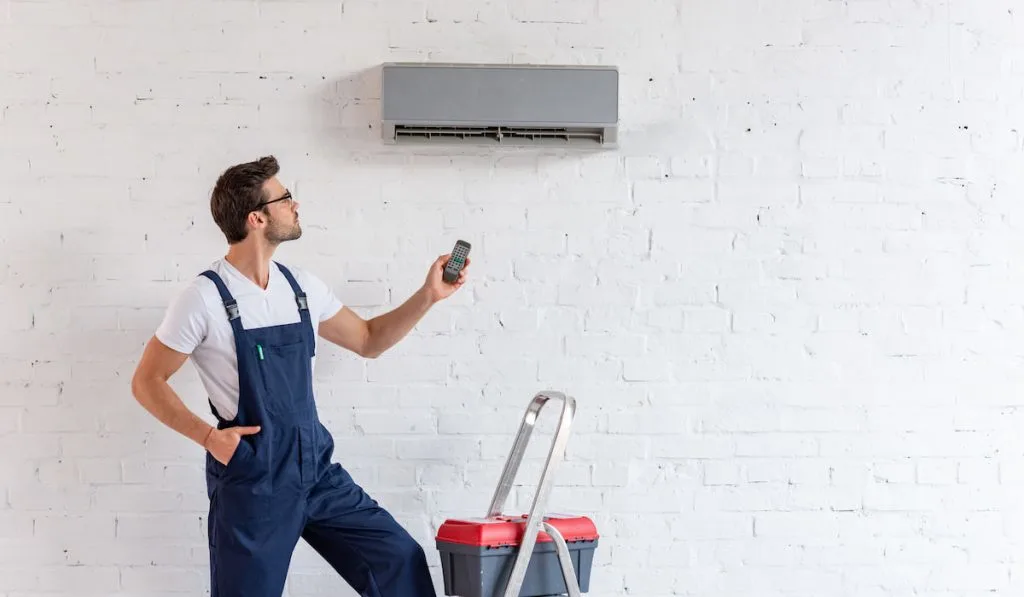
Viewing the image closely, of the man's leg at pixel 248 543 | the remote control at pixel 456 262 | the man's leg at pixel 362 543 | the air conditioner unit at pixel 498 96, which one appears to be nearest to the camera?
the man's leg at pixel 248 543

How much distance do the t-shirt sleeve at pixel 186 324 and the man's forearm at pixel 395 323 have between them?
1.70 ft

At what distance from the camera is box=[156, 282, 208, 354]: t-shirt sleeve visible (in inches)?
97.5

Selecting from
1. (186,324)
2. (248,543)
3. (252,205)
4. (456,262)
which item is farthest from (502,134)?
(248,543)

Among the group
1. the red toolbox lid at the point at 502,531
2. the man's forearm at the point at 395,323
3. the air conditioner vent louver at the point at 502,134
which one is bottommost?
the red toolbox lid at the point at 502,531

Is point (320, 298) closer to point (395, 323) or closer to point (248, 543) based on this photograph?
point (395, 323)

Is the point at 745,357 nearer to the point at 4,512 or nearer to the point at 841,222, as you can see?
the point at 841,222

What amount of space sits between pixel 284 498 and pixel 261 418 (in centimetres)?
21

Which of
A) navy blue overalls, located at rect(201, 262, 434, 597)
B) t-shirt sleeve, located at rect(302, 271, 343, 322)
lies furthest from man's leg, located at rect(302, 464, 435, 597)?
t-shirt sleeve, located at rect(302, 271, 343, 322)

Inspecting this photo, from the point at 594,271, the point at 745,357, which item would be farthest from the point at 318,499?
the point at 745,357

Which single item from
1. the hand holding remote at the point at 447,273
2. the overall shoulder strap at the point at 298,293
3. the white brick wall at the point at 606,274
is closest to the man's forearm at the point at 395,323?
the hand holding remote at the point at 447,273

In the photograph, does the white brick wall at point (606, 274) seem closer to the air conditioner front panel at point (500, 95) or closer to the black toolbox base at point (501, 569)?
the air conditioner front panel at point (500, 95)

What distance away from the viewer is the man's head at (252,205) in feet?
8.52

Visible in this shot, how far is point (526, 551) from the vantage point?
2.46 metres

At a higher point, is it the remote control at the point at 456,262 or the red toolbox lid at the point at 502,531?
the remote control at the point at 456,262
